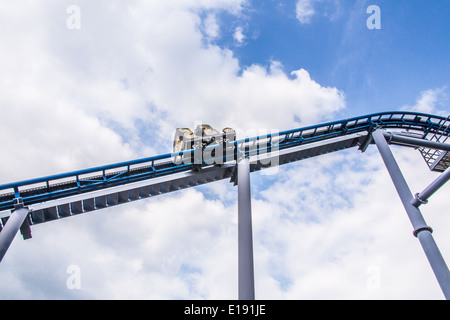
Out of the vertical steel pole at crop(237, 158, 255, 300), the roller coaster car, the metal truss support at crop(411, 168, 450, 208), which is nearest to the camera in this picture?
the vertical steel pole at crop(237, 158, 255, 300)

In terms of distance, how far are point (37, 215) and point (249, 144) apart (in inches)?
247

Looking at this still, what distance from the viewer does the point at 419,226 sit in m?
8.31

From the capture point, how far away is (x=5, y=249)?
7.20m

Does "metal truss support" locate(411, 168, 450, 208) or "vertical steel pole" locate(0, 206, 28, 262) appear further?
"metal truss support" locate(411, 168, 450, 208)

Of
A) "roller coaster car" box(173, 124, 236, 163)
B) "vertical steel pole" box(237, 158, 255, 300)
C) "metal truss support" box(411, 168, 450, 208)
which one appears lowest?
"vertical steel pole" box(237, 158, 255, 300)

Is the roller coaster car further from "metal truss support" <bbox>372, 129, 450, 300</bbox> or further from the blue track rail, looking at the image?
"metal truss support" <bbox>372, 129, 450, 300</bbox>

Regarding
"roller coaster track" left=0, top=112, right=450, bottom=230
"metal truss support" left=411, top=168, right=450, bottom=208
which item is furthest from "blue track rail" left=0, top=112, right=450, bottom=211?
"metal truss support" left=411, top=168, right=450, bottom=208

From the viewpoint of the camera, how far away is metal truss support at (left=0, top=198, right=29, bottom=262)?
23.7ft

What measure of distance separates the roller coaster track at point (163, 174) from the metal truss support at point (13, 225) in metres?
0.26

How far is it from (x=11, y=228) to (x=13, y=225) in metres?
0.11

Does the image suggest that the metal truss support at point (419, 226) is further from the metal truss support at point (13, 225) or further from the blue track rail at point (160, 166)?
the metal truss support at point (13, 225)

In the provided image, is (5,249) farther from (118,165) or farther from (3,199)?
Answer: (118,165)
